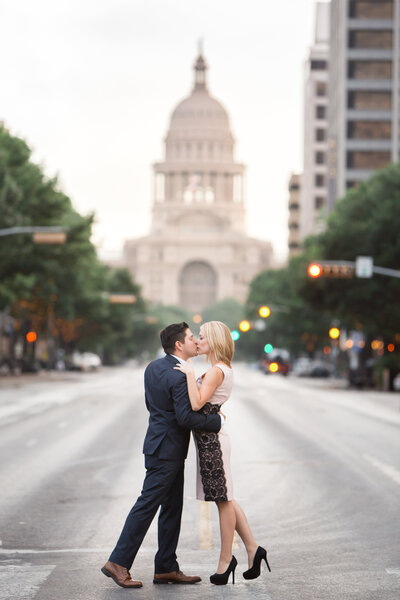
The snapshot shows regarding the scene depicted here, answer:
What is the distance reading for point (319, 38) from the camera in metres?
158

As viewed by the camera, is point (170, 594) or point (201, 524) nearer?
point (170, 594)

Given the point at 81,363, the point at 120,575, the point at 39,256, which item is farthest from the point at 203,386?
the point at 81,363

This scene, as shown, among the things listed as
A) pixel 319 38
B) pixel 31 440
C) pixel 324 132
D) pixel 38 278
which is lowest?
pixel 31 440

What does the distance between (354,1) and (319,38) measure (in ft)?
170

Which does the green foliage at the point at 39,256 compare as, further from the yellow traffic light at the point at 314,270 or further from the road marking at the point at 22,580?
the road marking at the point at 22,580

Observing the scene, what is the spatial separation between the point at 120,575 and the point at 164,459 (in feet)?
2.69

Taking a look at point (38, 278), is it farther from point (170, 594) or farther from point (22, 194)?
point (170, 594)

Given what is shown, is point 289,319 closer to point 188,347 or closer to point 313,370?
point 313,370

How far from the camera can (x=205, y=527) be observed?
1144 centimetres

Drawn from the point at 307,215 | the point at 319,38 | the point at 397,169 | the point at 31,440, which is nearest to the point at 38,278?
the point at 397,169

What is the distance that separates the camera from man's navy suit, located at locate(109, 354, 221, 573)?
8.34 m

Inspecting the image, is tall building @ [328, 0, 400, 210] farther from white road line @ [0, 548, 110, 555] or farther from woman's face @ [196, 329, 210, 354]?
woman's face @ [196, 329, 210, 354]

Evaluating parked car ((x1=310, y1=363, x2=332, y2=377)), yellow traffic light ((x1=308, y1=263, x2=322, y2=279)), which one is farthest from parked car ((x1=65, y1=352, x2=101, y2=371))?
yellow traffic light ((x1=308, y1=263, x2=322, y2=279))

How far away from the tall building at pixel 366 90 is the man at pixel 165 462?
9864 cm
